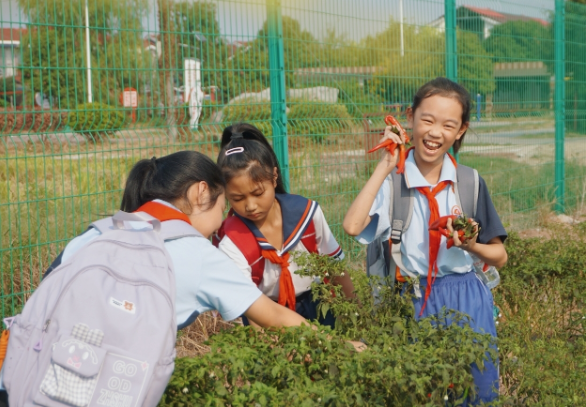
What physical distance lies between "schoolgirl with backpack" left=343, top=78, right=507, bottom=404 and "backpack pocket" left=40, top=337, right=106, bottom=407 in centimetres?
126

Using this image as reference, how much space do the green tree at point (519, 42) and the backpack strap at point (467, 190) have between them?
5.07m

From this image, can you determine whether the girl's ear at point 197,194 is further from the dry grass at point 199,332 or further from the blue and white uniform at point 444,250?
the dry grass at point 199,332

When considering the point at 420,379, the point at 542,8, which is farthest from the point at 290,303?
the point at 542,8

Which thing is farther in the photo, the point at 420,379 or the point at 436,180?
the point at 436,180

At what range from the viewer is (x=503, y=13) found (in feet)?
26.3

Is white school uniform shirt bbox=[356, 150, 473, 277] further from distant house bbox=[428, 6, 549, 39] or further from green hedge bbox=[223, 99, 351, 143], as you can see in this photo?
distant house bbox=[428, 6, 549, 39]

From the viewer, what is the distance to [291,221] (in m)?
2.94

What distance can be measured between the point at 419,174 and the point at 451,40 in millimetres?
4463

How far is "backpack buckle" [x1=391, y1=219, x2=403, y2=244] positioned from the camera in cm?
280

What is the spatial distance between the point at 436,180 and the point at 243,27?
98.7 inches

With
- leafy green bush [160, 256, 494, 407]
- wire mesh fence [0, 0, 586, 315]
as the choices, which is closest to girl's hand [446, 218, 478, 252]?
leafy green bush [160, 256, 494, 407]

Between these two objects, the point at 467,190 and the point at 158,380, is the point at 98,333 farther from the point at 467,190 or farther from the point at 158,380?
the point at 467,190

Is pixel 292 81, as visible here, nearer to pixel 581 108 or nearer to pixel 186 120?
pixel 186 120

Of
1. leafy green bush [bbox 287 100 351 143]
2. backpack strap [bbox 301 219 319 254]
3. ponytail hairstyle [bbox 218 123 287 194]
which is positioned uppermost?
leafy green bush [bbox 287 100 351 143]
